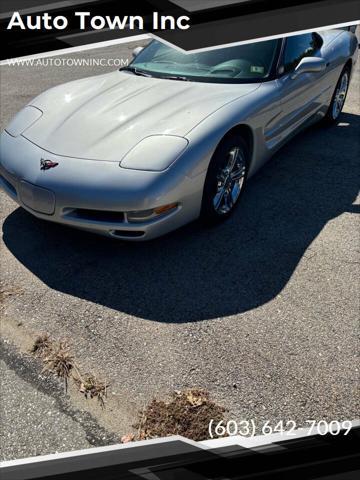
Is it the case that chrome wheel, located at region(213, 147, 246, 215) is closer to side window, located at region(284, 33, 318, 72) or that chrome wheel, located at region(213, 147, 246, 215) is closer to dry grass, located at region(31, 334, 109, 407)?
side window, located at region(284, 33, 318, 72)

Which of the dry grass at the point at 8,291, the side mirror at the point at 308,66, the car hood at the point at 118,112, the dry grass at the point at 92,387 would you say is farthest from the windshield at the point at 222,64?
the dry grass at the point at 92,387

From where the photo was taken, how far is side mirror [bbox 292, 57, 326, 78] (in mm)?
4043

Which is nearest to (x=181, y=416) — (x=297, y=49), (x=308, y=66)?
(x=308, y=66)

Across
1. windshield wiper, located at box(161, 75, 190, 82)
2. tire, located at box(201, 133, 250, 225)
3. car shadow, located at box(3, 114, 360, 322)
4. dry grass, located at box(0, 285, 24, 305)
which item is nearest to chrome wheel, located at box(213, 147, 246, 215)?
tire, located at box(201, 133, 250, 225)

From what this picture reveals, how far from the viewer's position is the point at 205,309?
9.12 feet

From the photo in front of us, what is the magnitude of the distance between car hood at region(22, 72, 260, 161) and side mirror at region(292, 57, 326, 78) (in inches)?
26.3

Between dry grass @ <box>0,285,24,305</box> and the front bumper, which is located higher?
the front bumper

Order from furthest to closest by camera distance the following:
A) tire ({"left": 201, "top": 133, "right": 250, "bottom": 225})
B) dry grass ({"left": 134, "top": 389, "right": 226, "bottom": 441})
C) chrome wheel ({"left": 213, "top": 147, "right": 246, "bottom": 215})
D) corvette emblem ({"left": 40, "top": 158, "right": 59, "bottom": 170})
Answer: chrome wheel ({"left": 213, "top": 147, "right": 246, "bottom": 215}) < tire ({"left": 201, "top": 133, "right": 250, "bottom": 225}) < corvette emblem ({"left": 40, "top": 158, "right": 59, "bottom": 170}) < dry grass ({"left": 134, "top": 389, "right": 226, "bottom": 441})

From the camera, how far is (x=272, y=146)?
13.3ft

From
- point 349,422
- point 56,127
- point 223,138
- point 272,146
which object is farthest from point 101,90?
point 349,422

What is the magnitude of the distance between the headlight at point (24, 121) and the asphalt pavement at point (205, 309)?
651mm

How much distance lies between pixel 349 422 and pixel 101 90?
122 inches

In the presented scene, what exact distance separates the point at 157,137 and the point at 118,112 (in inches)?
21.4

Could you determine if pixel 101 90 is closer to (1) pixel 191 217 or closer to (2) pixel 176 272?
(1) pixel 191 217
